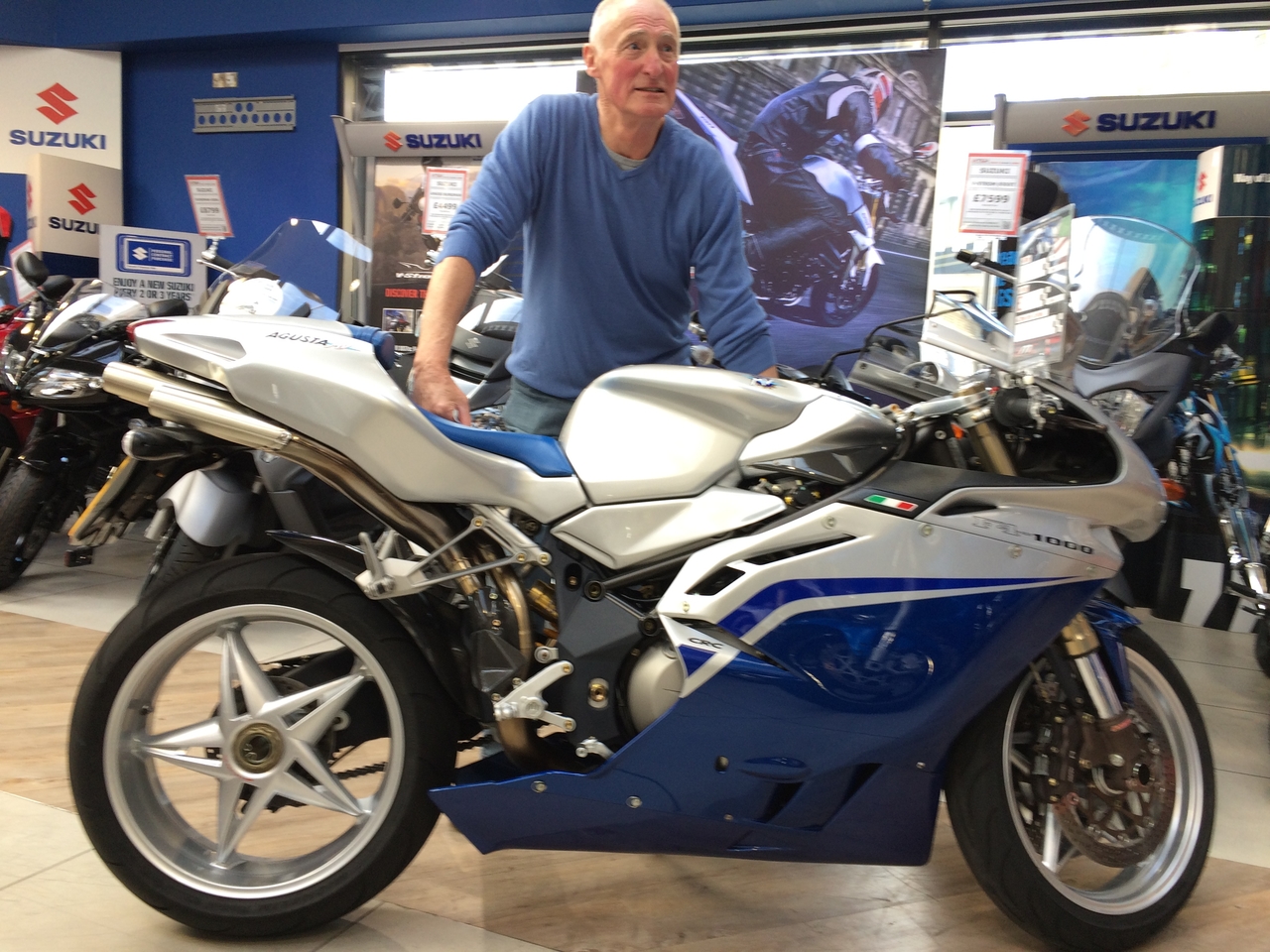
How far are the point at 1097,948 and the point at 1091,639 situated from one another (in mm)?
512

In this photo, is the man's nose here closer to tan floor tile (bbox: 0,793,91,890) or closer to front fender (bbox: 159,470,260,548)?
front fender (bbox: 159,470,260,548)

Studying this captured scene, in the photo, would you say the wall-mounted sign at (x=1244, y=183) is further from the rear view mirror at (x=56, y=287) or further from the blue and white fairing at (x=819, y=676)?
the rear view mirror at (x=56, y=287)

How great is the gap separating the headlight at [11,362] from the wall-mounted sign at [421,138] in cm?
280

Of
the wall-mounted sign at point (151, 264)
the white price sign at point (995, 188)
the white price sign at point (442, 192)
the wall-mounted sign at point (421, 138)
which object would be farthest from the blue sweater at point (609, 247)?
the wall-mounted sign at point (151, 264)

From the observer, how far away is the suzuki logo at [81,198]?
711 cm

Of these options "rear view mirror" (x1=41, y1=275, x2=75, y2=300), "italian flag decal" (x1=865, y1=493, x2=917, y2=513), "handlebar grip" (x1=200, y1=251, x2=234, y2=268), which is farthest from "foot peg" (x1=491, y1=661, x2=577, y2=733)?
"rear view mirror" (x1=41, y1=275, x2=75, y2=300)

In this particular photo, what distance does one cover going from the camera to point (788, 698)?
1.45 metres

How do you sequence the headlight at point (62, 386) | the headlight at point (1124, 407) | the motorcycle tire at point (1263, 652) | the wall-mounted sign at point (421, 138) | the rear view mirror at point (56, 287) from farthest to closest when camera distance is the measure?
the wall-mounted sign at point (421, 138)
the rear view mirror at point (56, 287)
the headlight at point (62, 386)
the motorcycle tire at point (1263, 652)
the headlight at point (1124, 407)

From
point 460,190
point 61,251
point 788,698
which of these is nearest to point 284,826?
point 788,698

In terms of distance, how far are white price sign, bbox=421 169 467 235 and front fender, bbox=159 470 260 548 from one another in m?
2.22

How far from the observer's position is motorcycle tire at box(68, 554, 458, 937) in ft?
5.00

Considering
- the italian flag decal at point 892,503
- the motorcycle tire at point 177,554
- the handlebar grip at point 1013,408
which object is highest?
the handlebar grip at point 1013,408

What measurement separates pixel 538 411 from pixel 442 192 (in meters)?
2.73

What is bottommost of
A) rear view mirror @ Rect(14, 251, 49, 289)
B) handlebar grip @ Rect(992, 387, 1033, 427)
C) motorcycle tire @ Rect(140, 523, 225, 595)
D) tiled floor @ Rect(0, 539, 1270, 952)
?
tiled floor @ Rect(0, 539, 1270, 952)
